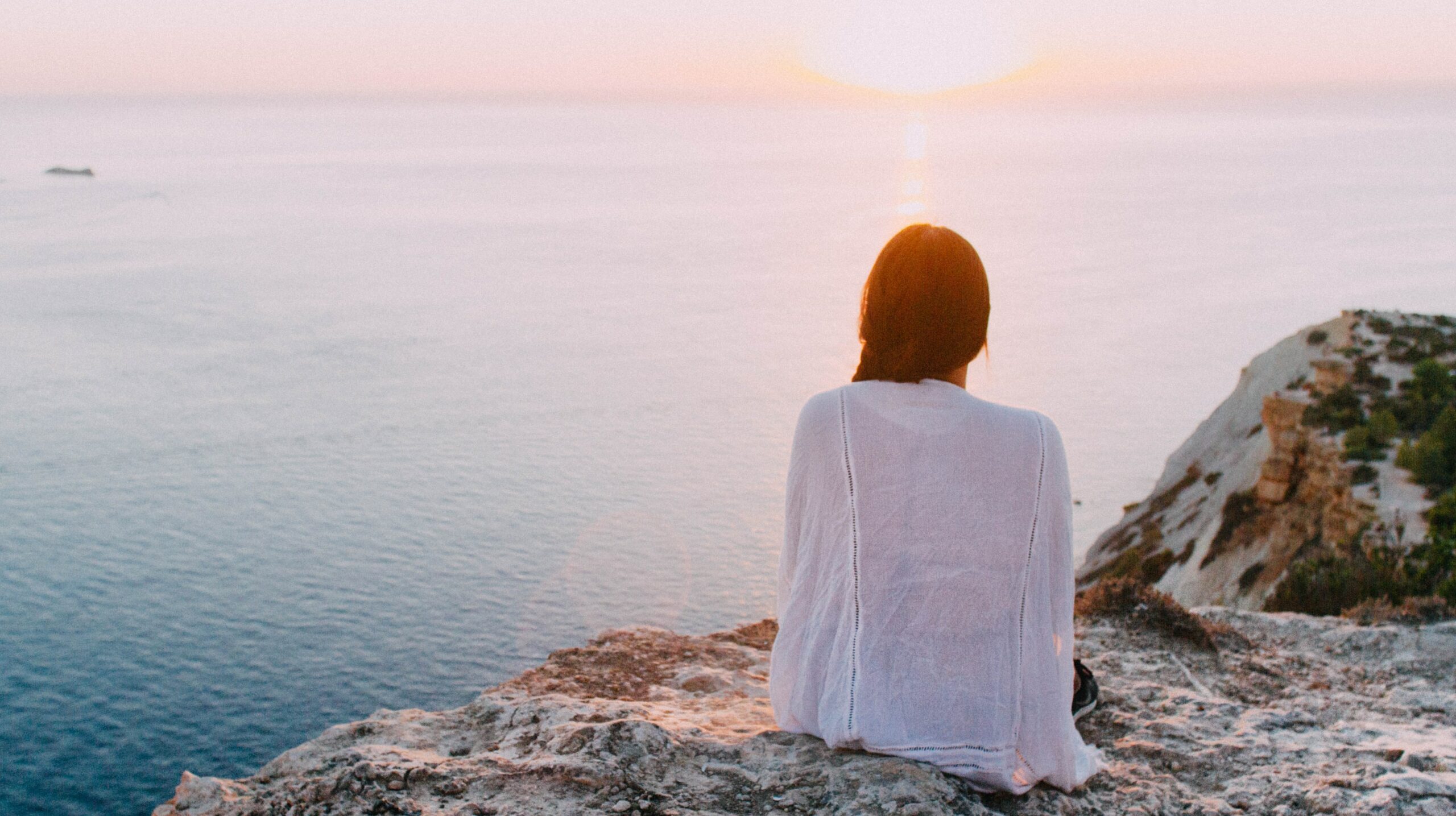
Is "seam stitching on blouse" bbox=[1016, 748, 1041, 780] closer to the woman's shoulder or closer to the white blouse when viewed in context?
the white blouse

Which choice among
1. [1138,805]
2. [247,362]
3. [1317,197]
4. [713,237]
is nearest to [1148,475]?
[247,362]

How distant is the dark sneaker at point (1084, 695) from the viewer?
5.23m

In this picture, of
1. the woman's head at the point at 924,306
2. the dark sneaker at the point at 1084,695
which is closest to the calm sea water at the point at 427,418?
the dark sneaker at the point at 1084,695

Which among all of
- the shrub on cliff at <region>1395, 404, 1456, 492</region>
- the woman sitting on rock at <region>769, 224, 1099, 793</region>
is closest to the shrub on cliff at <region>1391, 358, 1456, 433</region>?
the shrub on cliff at <region>1395, 404, 1456, 492</region>

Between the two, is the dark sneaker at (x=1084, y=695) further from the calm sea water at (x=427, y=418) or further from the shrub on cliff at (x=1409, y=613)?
the calm sea water at (x=427, y=418)

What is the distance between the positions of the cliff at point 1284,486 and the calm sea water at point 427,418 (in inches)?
317

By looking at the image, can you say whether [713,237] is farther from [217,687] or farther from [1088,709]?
[1088,709]

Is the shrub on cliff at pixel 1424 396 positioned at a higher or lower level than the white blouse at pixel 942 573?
lower

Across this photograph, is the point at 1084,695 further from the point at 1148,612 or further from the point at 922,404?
the point at 1148,612

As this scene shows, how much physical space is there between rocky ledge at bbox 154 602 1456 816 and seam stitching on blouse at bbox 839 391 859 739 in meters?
0.21

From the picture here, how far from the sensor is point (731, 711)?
233 inches

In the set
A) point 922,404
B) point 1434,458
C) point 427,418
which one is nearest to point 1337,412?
point 1434,458

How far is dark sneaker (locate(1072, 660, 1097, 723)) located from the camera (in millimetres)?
5230

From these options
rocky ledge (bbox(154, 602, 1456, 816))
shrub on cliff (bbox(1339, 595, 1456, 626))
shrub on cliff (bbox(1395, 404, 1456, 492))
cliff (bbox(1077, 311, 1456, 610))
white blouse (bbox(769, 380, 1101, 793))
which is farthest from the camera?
cliff (bbox(1077, 311, 1456, 610))
